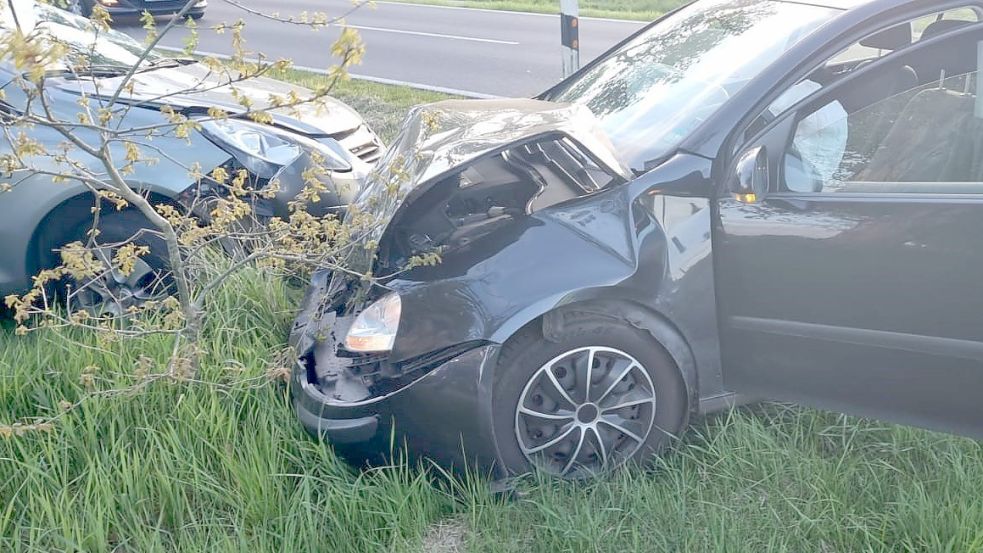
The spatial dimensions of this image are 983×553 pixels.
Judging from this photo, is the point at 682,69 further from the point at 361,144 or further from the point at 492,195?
the point at 361,144

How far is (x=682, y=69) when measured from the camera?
3570mm

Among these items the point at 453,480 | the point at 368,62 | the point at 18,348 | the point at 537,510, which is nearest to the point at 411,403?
the point at 453,480

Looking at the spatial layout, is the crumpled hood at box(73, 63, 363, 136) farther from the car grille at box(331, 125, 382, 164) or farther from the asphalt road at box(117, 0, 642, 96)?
the asphalt road at box(117, 0, 642, 96)

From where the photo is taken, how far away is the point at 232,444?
307 centimetres

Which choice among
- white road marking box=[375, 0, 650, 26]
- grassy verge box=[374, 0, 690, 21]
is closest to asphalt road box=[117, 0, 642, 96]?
white road marking box=[375, 0, 650, 26]

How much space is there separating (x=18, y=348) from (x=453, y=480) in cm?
194

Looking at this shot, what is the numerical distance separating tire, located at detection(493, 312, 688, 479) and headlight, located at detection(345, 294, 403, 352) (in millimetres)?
398

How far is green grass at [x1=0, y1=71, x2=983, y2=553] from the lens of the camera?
105 inches

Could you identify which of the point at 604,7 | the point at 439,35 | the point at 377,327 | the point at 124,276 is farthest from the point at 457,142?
the point at 604,7

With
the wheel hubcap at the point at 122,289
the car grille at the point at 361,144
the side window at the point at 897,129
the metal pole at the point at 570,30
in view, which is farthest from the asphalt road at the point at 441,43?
the side window at the point at 897,129

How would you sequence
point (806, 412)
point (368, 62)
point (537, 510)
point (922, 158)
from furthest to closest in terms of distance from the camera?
point (368, 62), point (806, 412), point (922, 158), point (537, 510)

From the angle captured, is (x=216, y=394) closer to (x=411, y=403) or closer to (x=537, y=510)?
(x=411, y=403)

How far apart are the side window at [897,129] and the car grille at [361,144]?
2506mm

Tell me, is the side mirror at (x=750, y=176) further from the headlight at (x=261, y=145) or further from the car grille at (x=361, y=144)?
the car grille at (x=361, y=144)
